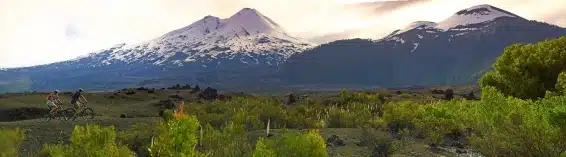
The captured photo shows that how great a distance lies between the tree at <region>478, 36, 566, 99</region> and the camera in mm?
29578

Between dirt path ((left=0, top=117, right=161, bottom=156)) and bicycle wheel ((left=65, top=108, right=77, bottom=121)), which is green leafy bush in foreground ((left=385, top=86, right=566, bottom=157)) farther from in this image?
bicycle wheel ((left=65, top=108, right=77, bottom=121))

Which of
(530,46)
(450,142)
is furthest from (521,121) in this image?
(530,46)

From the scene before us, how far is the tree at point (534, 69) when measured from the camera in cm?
2958

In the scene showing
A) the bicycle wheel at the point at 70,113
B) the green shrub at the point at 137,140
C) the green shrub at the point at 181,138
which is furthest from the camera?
the bicycle wheel at the point at 70,113

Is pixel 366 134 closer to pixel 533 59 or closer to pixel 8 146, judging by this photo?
pixel 8 146

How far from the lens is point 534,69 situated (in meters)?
30.1

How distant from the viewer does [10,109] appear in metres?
42.4

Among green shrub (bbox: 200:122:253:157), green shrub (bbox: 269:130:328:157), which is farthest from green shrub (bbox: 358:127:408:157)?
green shrub (bbox: 269:130:328:157)

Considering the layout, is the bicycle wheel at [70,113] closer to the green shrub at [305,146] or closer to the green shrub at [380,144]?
the green shrub at [380,144]

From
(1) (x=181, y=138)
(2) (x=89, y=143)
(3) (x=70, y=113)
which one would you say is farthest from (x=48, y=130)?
(1) (x=181, y=138)

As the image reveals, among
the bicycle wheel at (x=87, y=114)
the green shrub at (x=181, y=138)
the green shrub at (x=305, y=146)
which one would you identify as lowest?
the bicycle wheel at (x=87, y=114)

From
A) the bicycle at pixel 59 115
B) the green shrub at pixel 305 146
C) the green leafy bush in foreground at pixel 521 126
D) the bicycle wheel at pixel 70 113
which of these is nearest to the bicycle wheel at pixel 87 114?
the bicycle wheel at pixel 70 113

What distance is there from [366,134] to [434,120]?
19.5ft

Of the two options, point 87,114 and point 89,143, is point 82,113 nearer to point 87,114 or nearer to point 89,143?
point 87,114
